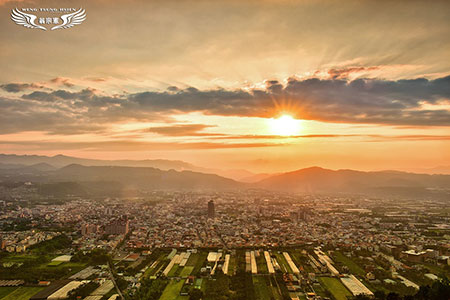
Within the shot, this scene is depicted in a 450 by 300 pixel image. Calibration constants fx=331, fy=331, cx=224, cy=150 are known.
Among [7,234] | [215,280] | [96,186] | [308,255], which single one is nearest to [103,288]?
[215,280]

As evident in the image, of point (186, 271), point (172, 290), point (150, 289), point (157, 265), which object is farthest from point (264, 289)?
point (157, 265)

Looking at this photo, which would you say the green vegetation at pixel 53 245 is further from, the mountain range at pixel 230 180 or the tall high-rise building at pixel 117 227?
the mountain range at pixel 230 180

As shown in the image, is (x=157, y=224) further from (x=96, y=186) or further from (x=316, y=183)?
(x=316, y=183)

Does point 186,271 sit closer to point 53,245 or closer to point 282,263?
point 282,263

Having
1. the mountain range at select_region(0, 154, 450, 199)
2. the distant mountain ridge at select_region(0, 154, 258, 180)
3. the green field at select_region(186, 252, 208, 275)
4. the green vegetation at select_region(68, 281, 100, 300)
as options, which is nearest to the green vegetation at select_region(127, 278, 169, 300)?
the green vegetation at select_region(68, 281, 100, 300)

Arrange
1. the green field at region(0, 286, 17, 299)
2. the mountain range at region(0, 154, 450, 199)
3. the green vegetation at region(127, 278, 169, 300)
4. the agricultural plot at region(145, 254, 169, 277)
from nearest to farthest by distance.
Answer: the green vegetation at region(127, 278, 169, 300), the green field at region(0, 286, 17, 299), the agricultural plot at region(145, 254, 169, 277), the mountain range at region(0, 154, 450, 199)

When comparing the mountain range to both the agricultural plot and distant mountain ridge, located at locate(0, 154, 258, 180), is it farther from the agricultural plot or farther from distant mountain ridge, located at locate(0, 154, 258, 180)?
the agricultural plot
